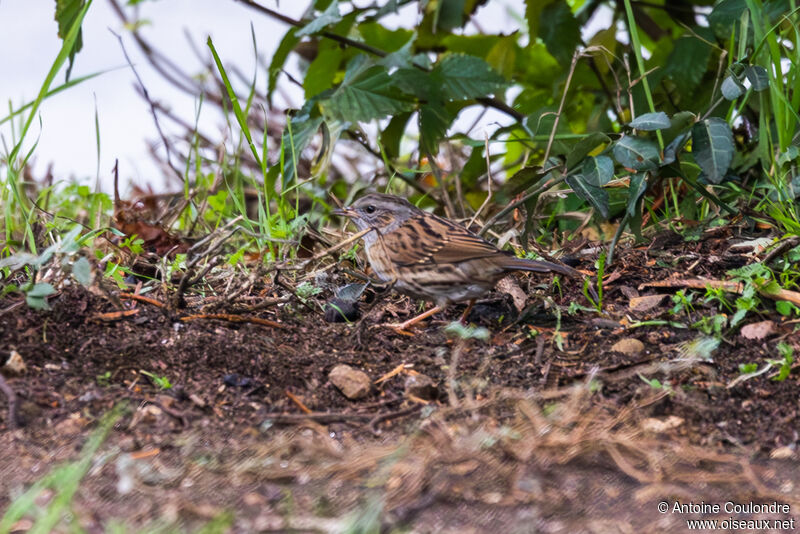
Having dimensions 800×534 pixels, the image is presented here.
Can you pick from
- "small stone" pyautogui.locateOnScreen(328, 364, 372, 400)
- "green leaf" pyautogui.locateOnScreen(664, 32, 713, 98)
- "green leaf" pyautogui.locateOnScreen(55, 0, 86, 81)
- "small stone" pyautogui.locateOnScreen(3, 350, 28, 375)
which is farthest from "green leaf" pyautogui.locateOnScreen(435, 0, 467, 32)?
"small stone" pyautogui.locateOnScreen(3, 350, 28, 375)

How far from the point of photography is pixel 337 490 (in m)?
2.77

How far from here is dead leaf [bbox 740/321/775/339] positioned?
3.89 meters

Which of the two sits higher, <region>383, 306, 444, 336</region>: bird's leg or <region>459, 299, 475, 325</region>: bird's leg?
<region>383, 306, 444, 336</region>: bird's leg

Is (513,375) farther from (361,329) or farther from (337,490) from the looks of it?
(337,490)

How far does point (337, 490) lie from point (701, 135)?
2794mm

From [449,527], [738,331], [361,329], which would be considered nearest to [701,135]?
[738,331]

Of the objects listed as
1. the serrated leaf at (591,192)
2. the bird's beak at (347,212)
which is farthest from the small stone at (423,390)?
the bird's beak at (347,212)

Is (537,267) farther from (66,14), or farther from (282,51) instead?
(66,14)

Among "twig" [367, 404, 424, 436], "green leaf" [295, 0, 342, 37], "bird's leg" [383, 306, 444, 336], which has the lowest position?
"twig" [367, 404, 424, 436]

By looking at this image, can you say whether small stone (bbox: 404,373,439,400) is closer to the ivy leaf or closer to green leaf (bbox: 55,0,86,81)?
the ivy leaf

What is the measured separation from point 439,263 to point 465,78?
1390mm

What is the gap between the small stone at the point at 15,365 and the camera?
3.52m

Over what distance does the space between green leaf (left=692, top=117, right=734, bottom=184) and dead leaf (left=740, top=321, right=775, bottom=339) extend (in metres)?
0.79

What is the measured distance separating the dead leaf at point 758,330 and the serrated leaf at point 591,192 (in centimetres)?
89
